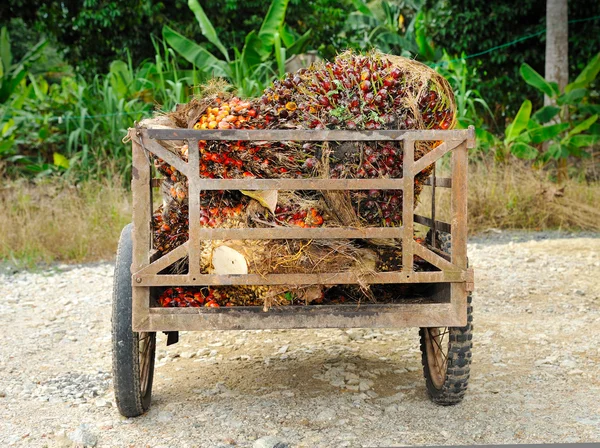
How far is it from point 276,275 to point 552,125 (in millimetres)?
7601

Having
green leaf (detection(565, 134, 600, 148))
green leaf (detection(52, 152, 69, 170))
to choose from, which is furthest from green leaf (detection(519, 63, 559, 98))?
green leaf (detection(52, 152, 69, 170))

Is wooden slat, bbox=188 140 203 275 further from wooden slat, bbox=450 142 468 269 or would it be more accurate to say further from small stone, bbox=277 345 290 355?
small stone, bbox=277 345 290 355

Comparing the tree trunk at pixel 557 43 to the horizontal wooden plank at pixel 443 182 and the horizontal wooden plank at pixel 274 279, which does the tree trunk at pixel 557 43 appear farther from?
the horizontal wooden plank at pixel 274 279

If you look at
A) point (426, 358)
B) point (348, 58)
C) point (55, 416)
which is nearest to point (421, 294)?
point (426, 358)

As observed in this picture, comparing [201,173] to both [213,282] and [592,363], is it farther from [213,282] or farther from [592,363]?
[592,363]

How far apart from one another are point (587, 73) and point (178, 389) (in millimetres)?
8267

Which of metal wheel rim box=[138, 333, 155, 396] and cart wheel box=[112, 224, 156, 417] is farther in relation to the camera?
metal wheel rim box=[138, 333, 155, 396]

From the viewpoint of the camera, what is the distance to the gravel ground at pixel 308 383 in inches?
135

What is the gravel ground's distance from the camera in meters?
3.42

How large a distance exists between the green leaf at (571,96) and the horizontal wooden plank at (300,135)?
772cm

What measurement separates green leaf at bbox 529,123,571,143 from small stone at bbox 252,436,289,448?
7.57 m

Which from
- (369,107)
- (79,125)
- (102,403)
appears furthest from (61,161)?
(369,107)

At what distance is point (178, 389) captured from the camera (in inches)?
164

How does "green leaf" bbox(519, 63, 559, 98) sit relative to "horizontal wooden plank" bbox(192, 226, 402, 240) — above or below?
above
